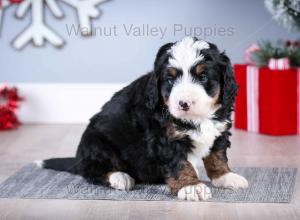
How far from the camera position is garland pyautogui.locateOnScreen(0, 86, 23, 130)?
526 centimetres

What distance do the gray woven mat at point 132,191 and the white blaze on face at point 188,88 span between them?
0.41m

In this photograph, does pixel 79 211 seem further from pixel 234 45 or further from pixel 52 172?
pixel 234 45

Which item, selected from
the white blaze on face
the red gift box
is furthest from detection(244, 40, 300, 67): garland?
the white blaze on face

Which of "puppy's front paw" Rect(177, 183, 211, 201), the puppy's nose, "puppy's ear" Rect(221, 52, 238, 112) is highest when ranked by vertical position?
"puppy's ear" Rect(221, 52, 238, 112)

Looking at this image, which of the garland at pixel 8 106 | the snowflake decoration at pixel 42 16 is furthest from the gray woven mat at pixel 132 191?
the snowflake decoration at pixel 42 16

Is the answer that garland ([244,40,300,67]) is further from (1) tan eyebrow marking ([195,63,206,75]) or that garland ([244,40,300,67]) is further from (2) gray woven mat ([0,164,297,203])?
(1) tan eyebrow marking ([195,63,206,75])

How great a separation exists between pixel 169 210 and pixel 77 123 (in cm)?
273

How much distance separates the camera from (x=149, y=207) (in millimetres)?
2875

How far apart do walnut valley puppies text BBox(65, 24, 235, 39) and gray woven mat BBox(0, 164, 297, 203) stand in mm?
1840

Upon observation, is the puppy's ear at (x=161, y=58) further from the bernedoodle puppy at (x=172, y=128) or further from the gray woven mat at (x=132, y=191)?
the gray woven mat at (x=132, y=191)

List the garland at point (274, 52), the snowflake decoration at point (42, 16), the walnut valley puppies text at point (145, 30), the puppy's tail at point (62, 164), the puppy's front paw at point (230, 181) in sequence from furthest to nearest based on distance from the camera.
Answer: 1. the snowflake decoration at point (42, 16)
2. the walnut valley puppies text at point (145, 30)
3. the garland at point (274, 52)
4. the puppy's tail at point (62, 164)
5. the puppy's front paw at point (230, 181)

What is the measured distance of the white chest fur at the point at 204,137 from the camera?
2.96 metres

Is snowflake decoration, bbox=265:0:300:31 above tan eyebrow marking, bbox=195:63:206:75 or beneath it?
above

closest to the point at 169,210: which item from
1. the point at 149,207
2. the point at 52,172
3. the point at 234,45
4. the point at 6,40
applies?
the point at 149,207
